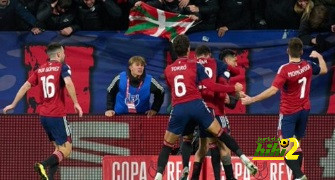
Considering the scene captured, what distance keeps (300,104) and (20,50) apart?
520cm

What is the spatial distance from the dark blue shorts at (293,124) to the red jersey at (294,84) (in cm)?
7

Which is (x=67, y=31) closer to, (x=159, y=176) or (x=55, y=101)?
(x=55, y=101)

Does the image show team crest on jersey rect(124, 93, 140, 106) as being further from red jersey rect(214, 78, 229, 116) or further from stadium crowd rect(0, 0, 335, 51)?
stadium crowd rect(0, 0, 335, 51)

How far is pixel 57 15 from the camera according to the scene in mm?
19844

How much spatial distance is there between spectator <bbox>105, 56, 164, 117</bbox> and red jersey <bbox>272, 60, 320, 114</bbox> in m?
2.26

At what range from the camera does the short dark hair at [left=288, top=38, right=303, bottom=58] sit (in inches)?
641

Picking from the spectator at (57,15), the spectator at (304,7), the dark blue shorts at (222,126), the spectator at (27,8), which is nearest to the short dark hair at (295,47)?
the dark blue shorts at (222,126)

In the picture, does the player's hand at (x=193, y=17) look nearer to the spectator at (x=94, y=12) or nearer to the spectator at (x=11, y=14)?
the spectator at (x=94, y=12)

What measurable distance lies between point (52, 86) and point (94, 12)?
9.57 ft

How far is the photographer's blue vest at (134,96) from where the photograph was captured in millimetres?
17953

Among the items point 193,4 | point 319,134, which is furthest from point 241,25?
point 319,134

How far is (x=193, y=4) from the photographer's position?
19812 mm

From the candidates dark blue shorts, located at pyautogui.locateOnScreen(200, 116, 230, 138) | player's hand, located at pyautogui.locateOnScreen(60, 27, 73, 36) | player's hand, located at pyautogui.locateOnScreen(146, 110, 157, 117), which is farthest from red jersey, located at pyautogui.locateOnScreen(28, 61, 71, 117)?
player's hand, located at pyautogui.locateOnScreen(60, 27, 73, 36)

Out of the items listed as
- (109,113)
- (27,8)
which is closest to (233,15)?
(109,113)
